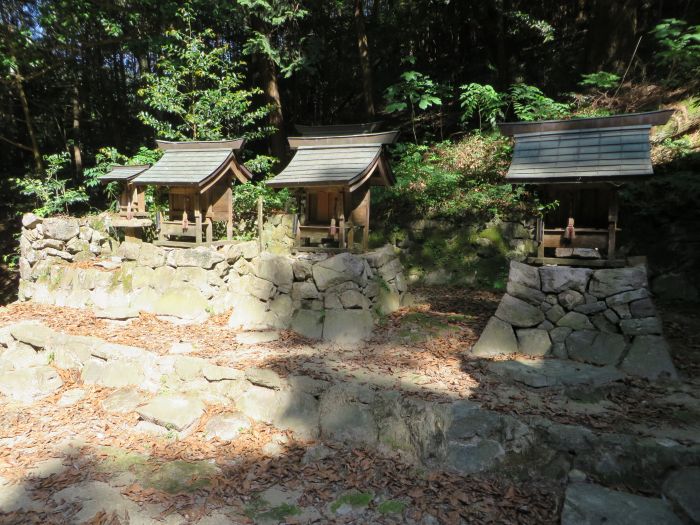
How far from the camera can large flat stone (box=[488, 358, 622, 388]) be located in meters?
5.50

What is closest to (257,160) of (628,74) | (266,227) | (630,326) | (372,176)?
(266,227)

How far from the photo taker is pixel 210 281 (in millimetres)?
9211

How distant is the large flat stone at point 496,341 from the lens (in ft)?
21.4

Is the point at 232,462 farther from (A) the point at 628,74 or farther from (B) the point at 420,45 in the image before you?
(B) the point at 420,45

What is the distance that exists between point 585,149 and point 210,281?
7.48 m

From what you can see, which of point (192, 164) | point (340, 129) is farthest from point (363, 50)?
point (192, 164)

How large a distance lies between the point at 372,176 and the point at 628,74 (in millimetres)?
9459

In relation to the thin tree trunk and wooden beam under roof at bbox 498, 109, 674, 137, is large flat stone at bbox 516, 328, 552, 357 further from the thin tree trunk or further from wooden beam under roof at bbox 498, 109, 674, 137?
the thin tree trunk

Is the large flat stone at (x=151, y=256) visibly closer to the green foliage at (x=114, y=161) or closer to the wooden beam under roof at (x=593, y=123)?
the green foliage at (x=114, y=161)

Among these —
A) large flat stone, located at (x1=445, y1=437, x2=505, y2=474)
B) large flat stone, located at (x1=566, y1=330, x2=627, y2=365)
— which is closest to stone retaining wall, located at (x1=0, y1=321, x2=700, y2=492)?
large flat stone, located at (x1=445, y1=437, x2=505, y2=474)

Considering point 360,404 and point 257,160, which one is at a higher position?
point 257,160

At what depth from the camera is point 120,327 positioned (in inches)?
325

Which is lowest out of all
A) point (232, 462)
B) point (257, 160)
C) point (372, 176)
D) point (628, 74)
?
point (232, 462)

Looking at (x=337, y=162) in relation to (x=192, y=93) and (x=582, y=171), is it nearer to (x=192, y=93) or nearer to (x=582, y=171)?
(x=582, y=171)
